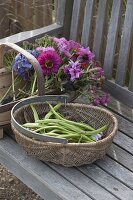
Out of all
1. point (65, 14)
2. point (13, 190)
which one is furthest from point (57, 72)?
point (13, 190)

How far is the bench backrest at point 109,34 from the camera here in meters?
2.78

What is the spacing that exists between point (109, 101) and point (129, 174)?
58cm

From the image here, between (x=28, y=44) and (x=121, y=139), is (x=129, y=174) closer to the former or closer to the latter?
(x=121, y=139)

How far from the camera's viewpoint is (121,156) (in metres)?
2.47

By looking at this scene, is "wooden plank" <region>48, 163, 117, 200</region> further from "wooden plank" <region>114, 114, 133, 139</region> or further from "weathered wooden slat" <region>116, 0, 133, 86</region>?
"weathered wooden slat" <region>116, 0, 133, 86</region>

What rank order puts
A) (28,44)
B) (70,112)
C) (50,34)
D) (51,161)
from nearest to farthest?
(51,161), (70,112), (28,44), (50,34)

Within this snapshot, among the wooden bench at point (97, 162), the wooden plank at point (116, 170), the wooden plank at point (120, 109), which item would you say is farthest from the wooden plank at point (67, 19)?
the wooden plank at point (116, 170)

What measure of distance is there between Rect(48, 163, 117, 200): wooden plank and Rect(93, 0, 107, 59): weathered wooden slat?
2.62ft

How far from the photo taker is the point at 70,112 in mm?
2541

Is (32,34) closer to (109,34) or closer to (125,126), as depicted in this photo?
(109,34)

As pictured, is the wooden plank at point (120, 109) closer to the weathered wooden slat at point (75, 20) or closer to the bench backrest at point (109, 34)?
the bench backrest at point (109, 34)

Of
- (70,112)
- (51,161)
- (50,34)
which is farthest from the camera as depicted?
(50,34)

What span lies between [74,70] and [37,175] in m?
0.50

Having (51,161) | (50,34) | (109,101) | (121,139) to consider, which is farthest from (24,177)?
(50,34)
